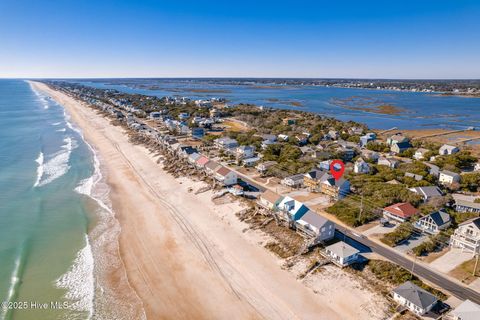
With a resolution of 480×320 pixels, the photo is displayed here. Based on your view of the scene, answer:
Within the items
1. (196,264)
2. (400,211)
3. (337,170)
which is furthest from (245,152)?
(196,264)

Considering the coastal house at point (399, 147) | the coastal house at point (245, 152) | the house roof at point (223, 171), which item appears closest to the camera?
the house roof at point (223, 171)

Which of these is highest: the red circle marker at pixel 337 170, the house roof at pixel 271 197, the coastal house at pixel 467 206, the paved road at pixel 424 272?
the red circle marker at pixel 337 170

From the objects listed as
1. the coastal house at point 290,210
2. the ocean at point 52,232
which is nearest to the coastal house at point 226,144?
the ocean at point 52,232

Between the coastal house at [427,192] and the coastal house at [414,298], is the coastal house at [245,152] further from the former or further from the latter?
the coastal house at [414,298]

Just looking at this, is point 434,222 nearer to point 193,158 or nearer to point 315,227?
point 315,227

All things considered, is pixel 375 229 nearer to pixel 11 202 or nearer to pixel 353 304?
pixel 353 304

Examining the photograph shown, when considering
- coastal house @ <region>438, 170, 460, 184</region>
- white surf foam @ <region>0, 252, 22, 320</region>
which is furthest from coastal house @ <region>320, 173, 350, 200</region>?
white surf foam @ <region>0, 252, 22, 320</region>
